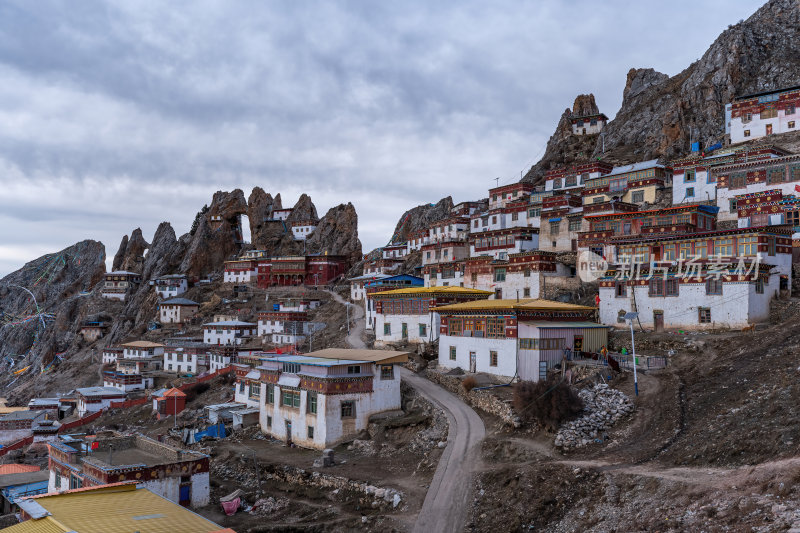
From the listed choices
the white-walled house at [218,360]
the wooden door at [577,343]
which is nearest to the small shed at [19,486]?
the wooden door at [577,343]

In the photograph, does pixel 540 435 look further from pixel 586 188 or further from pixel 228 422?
pixel 586 188

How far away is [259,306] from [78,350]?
39423 mm

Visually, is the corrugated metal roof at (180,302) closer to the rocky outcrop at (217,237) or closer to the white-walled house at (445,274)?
the rocky outcrop at (217,237)

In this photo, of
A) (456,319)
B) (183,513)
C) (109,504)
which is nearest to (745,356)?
(456,319)

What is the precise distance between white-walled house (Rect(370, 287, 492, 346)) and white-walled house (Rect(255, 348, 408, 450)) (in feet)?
40.3

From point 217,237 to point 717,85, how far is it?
105 meters

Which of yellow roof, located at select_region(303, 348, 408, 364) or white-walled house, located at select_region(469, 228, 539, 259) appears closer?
yellow roof, located at select_region(303, 348, 408, 364)

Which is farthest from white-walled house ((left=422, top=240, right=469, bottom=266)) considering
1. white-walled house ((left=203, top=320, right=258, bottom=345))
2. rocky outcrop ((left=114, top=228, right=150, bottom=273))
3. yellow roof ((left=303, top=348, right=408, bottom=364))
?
rocky outcrop ((left=114, top=228, right=150, bottom=273))

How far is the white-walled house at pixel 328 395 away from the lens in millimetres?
38906

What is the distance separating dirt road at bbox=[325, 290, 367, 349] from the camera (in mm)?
66800

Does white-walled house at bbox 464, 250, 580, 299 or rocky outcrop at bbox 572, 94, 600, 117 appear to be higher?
rocky outcrop at bbox 572, 94, 600, 117

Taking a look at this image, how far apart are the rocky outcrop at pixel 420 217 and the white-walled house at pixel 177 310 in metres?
43.7

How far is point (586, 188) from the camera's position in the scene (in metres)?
77.1

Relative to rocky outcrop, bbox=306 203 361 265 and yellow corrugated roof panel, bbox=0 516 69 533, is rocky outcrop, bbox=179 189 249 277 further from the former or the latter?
yellow corrugated roof panel, bbox=0 516 69 533
